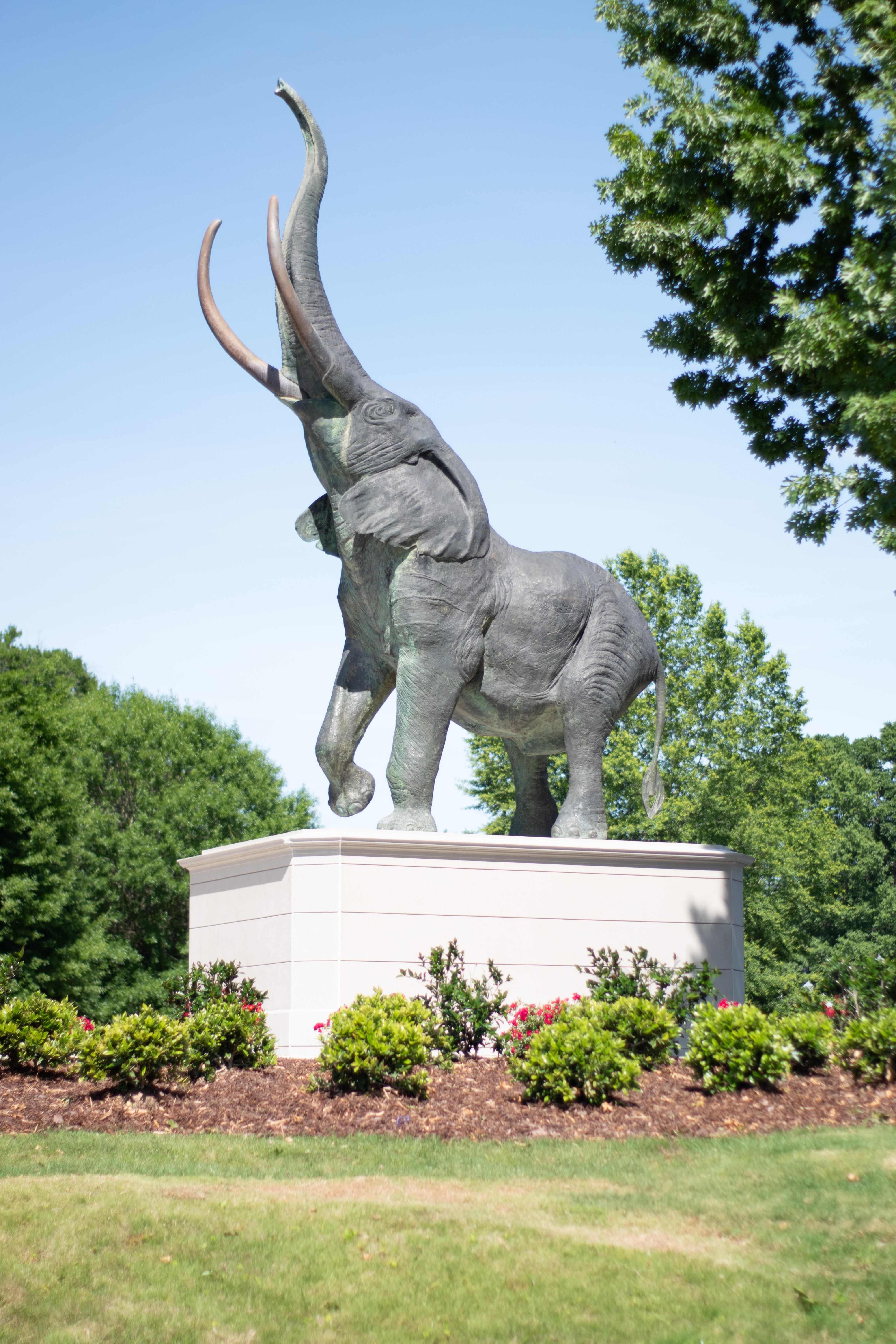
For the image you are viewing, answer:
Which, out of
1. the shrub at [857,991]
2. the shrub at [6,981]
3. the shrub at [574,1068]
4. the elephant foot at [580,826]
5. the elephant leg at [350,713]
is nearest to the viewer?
the shrub at [574,1068]

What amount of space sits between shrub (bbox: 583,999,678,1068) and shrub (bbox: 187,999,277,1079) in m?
2.62

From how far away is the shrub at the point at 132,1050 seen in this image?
9.81 m

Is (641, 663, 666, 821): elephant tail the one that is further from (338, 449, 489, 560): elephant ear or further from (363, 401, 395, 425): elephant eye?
(363, 401, 395, 425): elephant eye

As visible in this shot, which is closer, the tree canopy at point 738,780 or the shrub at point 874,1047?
the shrub at point 874,1047

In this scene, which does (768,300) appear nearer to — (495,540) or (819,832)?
(495,540)

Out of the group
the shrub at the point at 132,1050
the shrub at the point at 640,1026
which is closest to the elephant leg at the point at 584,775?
the shrub at the point at 640,1026

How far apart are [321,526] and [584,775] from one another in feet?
11.6

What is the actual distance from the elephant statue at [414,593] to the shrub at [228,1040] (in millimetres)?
2295

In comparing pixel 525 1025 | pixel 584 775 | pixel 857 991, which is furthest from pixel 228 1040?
pixel 857 991

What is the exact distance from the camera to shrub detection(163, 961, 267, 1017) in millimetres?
11430

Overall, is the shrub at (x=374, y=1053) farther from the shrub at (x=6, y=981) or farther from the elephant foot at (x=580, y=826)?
the elephant foot at (x=580, y=826)

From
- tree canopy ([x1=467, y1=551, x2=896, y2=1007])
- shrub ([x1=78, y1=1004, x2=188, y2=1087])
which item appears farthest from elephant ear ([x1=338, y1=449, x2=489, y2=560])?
tree canopy ([x1=467, y1=551, x2=896, y2=1007])

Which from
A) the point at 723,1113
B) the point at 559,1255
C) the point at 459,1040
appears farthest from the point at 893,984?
the point at 559,1255

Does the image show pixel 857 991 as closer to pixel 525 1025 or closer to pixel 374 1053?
pixel 525 1025
